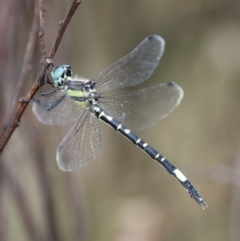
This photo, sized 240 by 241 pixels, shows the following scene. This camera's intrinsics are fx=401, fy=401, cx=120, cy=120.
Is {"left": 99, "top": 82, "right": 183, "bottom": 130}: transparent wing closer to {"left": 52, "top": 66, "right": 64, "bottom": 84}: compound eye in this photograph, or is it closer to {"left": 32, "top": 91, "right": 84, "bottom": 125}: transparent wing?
{"left": 32, "top": 91, "right": 84, "bottom": 125}: transparent wing

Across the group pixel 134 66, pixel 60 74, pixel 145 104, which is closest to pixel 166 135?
pixel 145 104

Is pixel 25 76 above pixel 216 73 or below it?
below

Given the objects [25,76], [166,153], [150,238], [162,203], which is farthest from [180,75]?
[25,76]

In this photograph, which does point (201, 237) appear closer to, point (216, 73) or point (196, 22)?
point (216, 73)

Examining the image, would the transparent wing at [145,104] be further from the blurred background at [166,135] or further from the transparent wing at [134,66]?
the blurred background at [166,135]

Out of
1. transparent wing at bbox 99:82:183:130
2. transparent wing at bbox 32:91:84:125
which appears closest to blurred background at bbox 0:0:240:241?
transparent wing at bbox 99:82:183:130

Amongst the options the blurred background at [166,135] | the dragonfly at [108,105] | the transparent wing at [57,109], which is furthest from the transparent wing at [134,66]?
the blurred background at [166,135]
